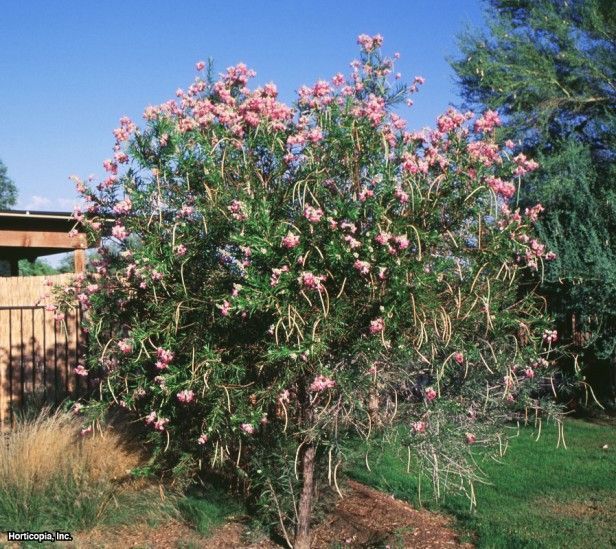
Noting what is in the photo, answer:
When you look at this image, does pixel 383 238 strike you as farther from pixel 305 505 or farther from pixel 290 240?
pixel 305 505

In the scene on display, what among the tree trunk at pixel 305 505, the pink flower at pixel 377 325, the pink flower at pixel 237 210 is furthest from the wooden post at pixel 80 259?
the pink flower at pixel 377 325

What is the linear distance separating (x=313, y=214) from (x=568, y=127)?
9.95 metres

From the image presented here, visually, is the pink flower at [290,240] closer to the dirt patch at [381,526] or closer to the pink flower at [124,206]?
the pink flower at [124,206]

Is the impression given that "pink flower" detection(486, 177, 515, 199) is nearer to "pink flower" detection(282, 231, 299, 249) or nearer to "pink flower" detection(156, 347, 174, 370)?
"pink flower" detection(282, 231, 299, 249)

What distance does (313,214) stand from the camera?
4551mm

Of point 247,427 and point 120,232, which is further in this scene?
point 120,232

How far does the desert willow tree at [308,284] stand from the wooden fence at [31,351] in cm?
549

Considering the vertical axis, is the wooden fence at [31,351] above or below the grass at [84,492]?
above

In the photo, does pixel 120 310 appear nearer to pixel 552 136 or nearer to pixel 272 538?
pixel 272 538

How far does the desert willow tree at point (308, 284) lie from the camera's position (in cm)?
470

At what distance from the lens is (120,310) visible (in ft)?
19.0

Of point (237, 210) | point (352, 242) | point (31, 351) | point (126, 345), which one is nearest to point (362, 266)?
point (352, 242)

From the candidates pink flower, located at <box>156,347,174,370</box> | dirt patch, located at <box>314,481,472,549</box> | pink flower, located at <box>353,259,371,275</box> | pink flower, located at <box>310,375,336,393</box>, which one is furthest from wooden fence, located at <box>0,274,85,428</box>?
pink flower, located at <box>353,259,371,275</box>

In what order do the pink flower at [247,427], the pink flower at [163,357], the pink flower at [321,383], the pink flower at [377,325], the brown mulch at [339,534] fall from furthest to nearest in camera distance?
1. the brown mulch at [339,534]
2. the pink flower at [163,357]
3. the pink flower at [247,427]
4. the pink flower at [321,383]
5. the pink flower at [377,325]
